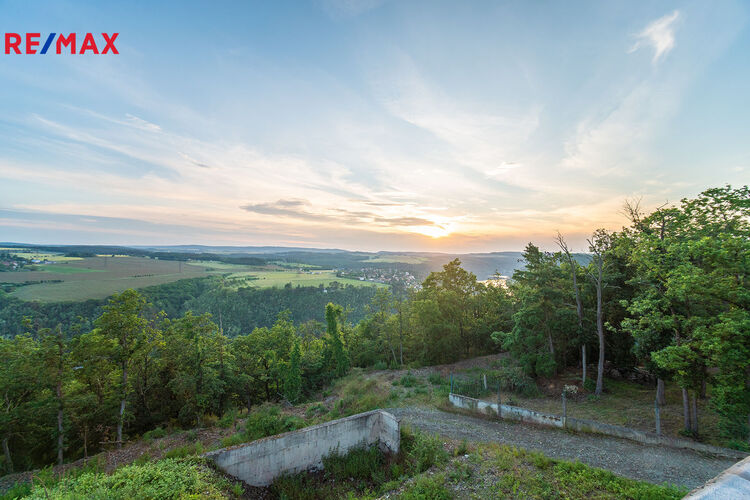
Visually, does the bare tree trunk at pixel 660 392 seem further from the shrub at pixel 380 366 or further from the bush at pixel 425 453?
the shrub at pixel 380 366

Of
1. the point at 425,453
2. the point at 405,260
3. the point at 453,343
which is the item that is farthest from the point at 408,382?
the point at 405,260

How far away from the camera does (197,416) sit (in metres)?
13.7

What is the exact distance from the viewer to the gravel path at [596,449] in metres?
7.01

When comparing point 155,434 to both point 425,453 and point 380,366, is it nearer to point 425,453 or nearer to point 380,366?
point 425,453

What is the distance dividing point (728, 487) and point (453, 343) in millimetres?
20031

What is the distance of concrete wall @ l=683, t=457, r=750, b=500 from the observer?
1329mm

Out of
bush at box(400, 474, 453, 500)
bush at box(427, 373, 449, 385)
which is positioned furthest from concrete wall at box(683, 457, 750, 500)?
bush at box(427, 373, 449, 385)

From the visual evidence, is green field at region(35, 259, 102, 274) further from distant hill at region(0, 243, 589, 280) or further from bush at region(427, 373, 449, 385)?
bush at region(427, 373, 449, 385)

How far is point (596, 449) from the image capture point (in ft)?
27.2

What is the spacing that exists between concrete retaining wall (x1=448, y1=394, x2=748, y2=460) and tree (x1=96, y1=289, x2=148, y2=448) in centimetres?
1362

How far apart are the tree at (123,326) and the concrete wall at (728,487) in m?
15.6

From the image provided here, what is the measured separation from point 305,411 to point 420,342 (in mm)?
10455

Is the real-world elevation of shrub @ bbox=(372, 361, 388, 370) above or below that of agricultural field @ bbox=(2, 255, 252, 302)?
below

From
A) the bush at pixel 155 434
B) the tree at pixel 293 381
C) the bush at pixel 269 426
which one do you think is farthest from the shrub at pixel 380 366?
the bush at pixel 155 434
